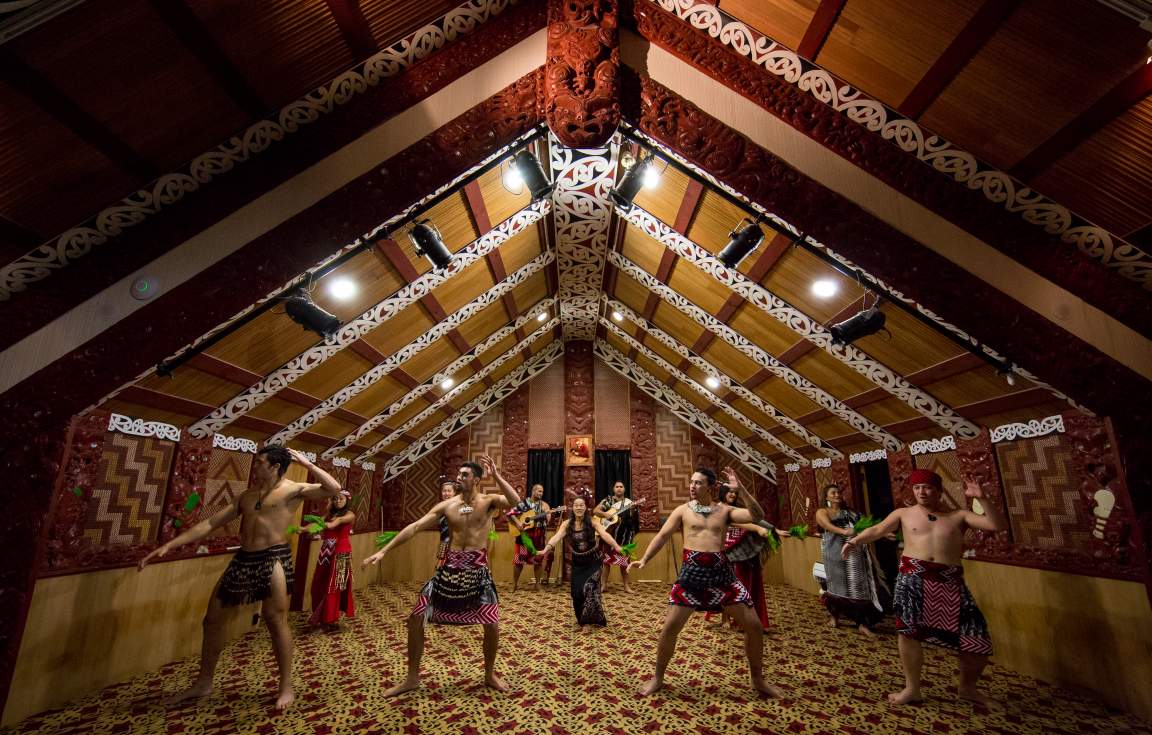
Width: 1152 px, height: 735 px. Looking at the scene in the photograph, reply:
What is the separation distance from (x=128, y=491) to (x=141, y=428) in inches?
19.2

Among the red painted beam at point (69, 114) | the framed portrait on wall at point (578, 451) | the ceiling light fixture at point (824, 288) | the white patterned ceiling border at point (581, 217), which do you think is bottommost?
the framed portrait on wall at point (578, 451)

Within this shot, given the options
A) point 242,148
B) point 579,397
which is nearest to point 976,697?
point 242,148

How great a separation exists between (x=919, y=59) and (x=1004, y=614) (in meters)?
4.63

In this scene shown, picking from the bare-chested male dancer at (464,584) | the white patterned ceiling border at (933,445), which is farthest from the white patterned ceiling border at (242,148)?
the white patterned ceiling border at (933,445)

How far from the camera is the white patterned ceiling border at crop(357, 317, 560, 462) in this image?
7852 millimetres

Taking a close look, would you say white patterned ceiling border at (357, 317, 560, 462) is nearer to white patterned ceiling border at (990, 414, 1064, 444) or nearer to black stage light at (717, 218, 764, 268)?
black stage light at (717, 218, 764, 268)

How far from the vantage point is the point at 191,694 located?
322 cm

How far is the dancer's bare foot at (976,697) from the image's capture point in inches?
128

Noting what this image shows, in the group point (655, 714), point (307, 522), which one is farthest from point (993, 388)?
point (307, 522)

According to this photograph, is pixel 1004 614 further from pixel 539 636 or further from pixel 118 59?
pixel 118 59

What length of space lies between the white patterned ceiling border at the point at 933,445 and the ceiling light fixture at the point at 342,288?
579 centimetres

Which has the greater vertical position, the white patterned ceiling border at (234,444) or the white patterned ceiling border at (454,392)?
the white patterned ceiling border at (454,392)

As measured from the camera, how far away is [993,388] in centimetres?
387

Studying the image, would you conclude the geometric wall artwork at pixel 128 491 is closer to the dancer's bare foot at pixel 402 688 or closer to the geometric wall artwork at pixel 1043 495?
the dancer's bare foot at pixel 402 688
